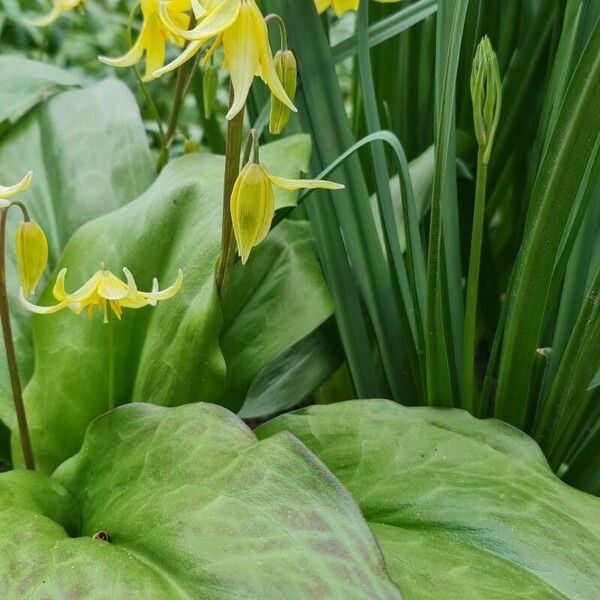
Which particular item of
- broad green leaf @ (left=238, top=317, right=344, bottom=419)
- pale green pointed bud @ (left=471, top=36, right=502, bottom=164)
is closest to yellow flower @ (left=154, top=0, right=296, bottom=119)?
pale green pointed bud @ (left=471, top=36, right=502, bottom=164)

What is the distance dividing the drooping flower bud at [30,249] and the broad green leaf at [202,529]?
20cm

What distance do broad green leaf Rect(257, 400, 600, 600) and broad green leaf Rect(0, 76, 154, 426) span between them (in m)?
0.44

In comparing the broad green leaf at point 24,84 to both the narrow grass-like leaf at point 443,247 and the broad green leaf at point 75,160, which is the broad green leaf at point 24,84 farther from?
the narrow grass-like leaf at point 443,247

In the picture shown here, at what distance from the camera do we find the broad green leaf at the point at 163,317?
0.99 m

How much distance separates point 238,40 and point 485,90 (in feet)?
0.76

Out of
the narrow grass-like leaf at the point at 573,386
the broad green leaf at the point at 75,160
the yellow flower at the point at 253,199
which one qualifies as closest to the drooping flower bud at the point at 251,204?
the yellow flower at the point at 253,199

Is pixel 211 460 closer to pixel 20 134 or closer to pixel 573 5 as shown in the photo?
pixel 573 5

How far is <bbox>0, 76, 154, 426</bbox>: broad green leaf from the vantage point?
1.20 meters

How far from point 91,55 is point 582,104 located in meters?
2.01

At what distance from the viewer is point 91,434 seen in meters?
0.92

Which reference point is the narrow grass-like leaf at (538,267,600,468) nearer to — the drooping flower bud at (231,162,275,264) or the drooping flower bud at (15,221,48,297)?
the drooping flower bud at (231,162,275,264)


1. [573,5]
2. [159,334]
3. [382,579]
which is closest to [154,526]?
[382,579]

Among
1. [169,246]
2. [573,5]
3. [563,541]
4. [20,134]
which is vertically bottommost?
[563,541]

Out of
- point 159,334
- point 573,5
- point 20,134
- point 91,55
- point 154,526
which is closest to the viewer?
point 154,526
